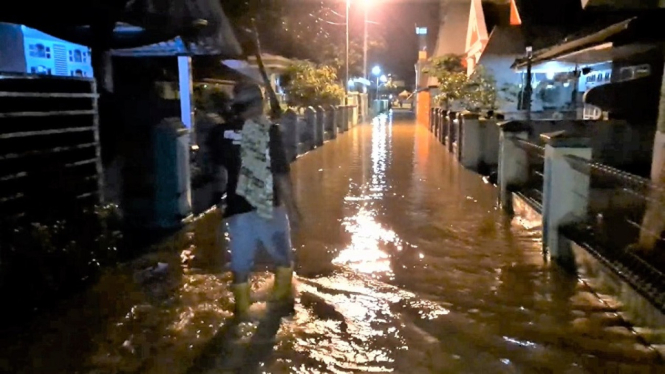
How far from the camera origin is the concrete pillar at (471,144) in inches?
617

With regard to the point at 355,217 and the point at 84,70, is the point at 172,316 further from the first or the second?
the point at 84,70

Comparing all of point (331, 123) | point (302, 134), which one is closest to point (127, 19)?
point (302, 134)

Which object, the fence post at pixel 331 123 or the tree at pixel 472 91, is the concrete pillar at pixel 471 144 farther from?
the fence post at pixel 331 123

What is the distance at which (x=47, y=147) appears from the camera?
255 inches

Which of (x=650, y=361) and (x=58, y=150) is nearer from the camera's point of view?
(x=650, y=361)

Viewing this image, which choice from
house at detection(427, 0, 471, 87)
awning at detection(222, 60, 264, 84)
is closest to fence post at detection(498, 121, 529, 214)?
awning at detection(222, 60, 264, 84)

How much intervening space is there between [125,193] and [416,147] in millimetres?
13294

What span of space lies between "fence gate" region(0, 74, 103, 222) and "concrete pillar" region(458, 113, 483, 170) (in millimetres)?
10253

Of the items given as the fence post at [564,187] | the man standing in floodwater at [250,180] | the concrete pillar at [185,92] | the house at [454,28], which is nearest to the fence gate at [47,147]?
the man standing in floodwater at [250,180]

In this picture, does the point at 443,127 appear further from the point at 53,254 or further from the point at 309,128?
the point at 53,254

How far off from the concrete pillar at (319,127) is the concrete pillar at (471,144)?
234 inches

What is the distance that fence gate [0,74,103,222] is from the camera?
5.73m

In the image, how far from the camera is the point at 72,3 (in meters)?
8.05

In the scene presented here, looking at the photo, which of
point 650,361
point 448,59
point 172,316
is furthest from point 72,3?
point 448,59
